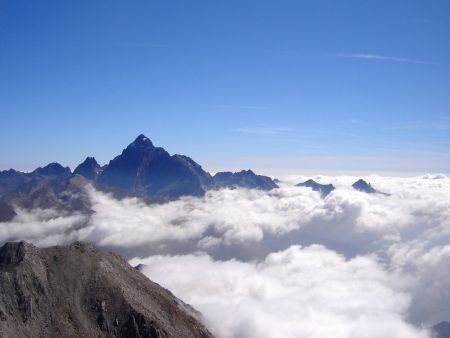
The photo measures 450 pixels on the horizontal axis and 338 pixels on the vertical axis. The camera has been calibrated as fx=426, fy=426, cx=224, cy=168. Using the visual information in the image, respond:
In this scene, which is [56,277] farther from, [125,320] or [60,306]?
[125,320]

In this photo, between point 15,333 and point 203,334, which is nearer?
point 15,333

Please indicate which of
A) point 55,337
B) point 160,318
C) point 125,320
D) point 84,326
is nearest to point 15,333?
point 55,337

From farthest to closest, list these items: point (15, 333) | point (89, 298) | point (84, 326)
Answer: point (89, 298) → point (84, 326) → point (15, 333)

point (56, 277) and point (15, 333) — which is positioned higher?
point (56, 277)

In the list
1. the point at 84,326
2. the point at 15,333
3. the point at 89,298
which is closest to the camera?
the point at 15,333

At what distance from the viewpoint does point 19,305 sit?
17488 centimetres

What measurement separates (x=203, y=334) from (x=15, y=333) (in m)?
79.4

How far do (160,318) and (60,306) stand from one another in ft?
142

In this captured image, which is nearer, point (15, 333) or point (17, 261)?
point (15, 333)

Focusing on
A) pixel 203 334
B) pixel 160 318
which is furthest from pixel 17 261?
pixel 203 334

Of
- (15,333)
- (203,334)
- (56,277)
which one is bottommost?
(203,334)

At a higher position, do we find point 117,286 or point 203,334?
point 117,286

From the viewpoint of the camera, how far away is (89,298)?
188 m

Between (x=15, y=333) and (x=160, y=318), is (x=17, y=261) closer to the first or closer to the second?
(x=15, y=333)
